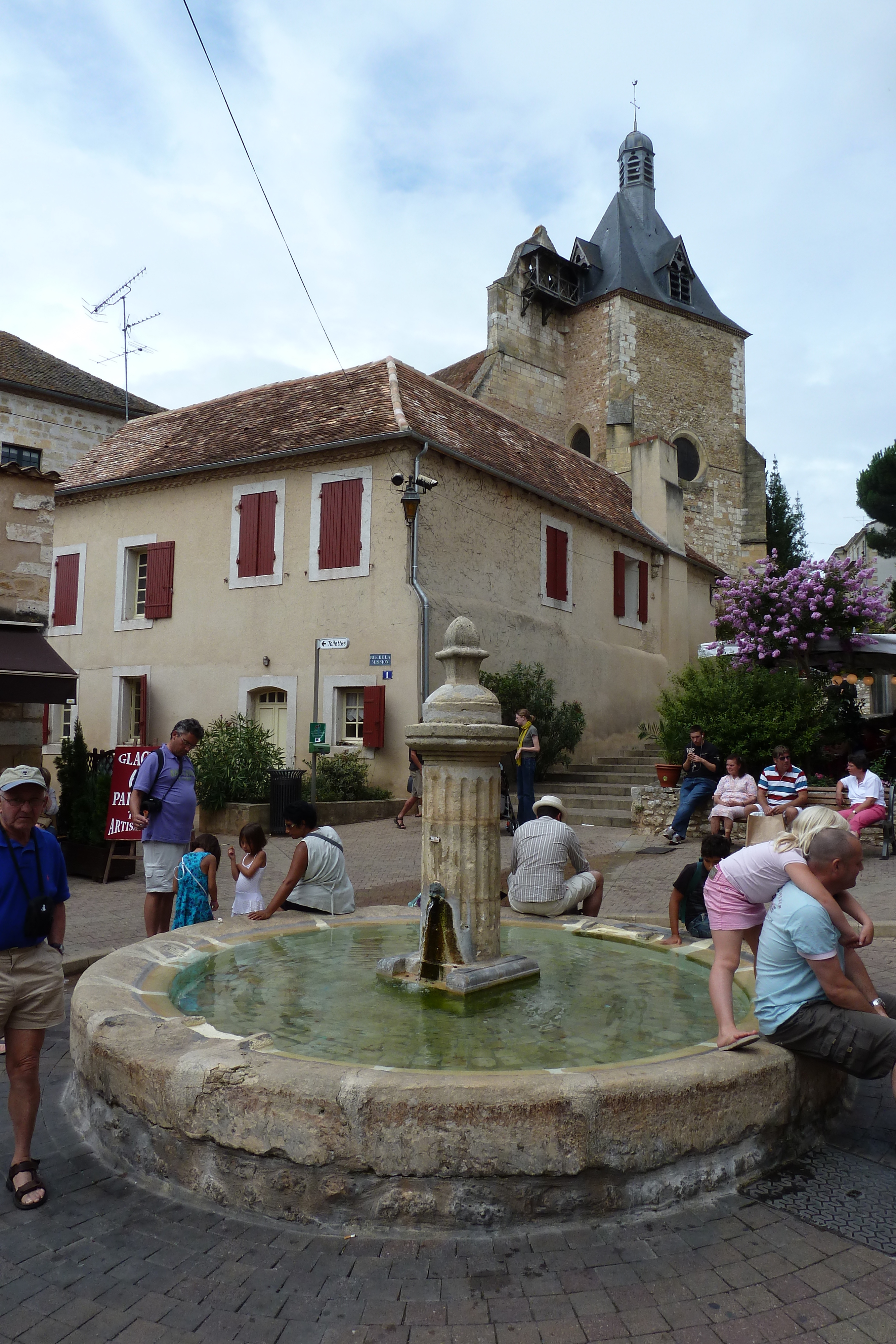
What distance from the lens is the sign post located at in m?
13.4

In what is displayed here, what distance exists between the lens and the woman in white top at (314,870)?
594cm

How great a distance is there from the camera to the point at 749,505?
32375 mm

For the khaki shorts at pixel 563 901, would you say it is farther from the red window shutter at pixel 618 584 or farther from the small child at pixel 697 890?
the red window shutter at pixel 618 584

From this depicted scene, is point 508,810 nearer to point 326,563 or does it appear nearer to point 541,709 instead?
point 541,709

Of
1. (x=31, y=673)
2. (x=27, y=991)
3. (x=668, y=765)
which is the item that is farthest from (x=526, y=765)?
(x=27, y=991)

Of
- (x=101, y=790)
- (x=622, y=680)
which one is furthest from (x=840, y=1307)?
(x=622, y=680)

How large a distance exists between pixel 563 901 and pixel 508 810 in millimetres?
6828

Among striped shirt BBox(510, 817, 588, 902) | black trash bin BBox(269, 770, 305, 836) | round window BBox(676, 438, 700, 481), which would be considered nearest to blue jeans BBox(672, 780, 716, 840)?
black trash bin BBox(269, 770, 305, 836)

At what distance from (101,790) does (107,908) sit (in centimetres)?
186

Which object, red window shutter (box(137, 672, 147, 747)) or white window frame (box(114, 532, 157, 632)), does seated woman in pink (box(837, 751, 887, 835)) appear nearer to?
red window shutter (box(137, 672, 147, 747))

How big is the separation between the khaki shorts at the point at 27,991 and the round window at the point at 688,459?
3080 cm

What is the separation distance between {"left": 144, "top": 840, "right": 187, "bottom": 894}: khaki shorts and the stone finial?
2.39 meters

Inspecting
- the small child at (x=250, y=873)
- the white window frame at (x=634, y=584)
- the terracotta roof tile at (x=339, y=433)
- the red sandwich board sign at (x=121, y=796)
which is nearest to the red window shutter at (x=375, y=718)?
the terracotta roof tile at (x=339, y=433)

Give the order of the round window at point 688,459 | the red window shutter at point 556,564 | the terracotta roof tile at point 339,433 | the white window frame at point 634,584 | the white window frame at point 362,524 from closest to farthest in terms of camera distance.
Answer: the white window frame at point 362,524 < the terracotta roof tile at point 339,433 < the red window shutter at point 556,564 < the white window frame at point 634,584 < the round window at point 688,459
